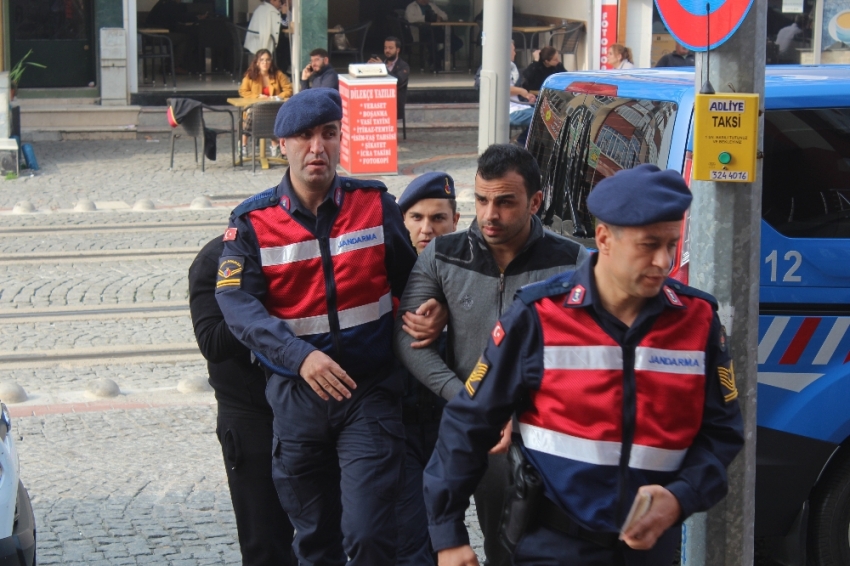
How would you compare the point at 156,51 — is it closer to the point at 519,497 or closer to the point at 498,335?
the point at 498,335

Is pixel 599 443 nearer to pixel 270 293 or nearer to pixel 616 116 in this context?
pixel 270 293

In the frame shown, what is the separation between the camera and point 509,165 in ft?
11.9

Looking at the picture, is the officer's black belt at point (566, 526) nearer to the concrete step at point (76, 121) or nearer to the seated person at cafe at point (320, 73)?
the seated person at cafe at point (320, 73)

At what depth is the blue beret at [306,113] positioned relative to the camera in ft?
12.7

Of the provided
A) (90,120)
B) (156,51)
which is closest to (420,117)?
(156,51)

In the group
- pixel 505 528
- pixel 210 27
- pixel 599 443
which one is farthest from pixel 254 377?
pixel 210 27

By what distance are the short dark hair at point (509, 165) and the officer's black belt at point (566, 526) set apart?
1144mm

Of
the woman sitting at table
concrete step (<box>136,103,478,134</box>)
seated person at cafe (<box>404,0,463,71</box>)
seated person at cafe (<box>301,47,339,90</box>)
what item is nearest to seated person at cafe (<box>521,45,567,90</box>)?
seated person at cafe (<box>301,47,339,90</box>)

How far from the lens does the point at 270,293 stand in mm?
3904

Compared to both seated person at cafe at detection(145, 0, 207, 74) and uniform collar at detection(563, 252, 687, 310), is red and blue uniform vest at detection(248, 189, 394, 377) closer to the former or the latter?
uniform collar at detection(563, 252, 687, 310)

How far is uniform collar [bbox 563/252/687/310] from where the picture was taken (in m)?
2.81

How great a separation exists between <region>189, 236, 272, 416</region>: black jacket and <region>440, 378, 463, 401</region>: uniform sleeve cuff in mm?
792

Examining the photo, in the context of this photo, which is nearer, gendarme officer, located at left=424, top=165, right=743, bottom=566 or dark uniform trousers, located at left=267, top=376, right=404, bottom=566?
gendarme officer, located at left=424, top=165, right=743, bottom=566

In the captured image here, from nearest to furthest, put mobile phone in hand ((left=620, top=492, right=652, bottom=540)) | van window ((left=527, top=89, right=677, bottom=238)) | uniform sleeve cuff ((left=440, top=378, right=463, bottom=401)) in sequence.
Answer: mobile phone in hand ((left=620, top=492, right=652, bottom=540)), uniform sleeve cuff ((left=440, top=378, right=463, bottom=401)), van window ((left=527, top=89, right=677, bottom=238))
